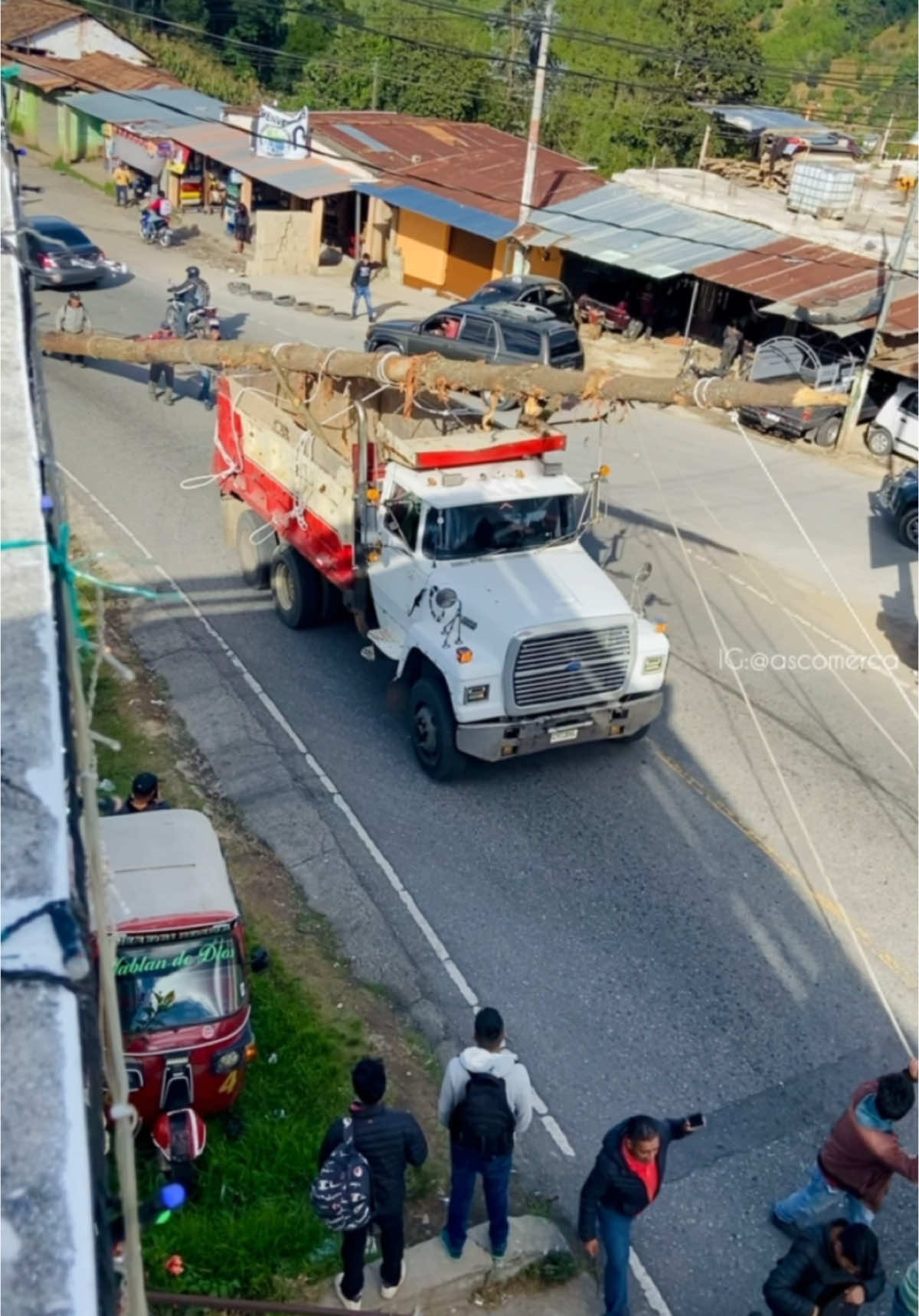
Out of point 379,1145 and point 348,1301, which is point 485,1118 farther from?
point 348,1301

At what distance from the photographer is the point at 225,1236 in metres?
6.65

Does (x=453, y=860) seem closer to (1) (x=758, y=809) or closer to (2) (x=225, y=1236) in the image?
(1) (x=758, y=809)

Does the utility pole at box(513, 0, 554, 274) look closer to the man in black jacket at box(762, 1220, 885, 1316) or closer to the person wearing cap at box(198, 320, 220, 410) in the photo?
the person wearing cap at box(198, 320, 220, 410)

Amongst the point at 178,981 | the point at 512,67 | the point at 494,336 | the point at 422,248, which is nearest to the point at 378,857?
the point at 178,981

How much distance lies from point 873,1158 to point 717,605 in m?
9.57

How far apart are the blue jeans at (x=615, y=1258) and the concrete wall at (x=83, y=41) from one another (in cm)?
5162

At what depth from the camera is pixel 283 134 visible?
34.0 metres

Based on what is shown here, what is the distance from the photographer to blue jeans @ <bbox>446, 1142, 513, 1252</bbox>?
6414mm

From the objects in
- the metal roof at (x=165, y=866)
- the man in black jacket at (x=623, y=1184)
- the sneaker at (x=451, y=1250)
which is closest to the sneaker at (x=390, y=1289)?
the sneaker at (x=451, y=1250)

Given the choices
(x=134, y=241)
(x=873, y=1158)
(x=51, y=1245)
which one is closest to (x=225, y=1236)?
(x=873, y=1158)

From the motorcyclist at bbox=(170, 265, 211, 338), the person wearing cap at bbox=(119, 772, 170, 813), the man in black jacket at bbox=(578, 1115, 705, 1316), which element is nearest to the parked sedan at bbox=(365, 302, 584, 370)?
the motorcyclist at bbox=(170, 265, 211, 338)

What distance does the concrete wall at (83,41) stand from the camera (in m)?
48.6

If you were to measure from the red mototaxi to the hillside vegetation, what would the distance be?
93.4 feet

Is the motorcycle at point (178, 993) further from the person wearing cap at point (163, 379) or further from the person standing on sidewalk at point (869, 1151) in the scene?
the person wearing cap at point (163, 379)
